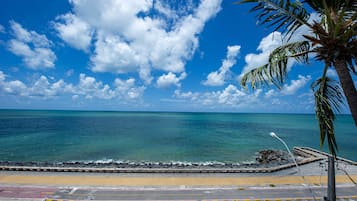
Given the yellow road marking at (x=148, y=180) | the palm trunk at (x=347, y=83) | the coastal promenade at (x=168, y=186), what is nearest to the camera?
the palm trunk at (x=347, y=83)

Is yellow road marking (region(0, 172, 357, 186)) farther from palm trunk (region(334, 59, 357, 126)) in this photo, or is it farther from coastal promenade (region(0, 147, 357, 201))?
palm trunk (region(334, 59, 357, 126))

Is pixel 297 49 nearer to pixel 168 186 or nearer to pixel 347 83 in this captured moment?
pixel 347 83

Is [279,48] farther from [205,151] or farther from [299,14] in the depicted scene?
[205,151]

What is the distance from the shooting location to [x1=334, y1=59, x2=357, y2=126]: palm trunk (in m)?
3.37

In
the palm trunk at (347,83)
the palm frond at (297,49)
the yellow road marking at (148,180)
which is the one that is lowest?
the yellow road marking at (148,180)

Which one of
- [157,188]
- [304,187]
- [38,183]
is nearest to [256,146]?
[304,187]

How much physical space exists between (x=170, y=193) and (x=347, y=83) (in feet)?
47.5

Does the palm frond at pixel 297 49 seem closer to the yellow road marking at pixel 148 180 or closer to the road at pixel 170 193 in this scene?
the road at pixel 170 193

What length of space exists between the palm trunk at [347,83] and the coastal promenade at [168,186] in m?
12.8

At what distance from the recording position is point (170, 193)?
14.3 metres

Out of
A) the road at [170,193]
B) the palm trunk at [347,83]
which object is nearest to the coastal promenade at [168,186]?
the road at [170,193]

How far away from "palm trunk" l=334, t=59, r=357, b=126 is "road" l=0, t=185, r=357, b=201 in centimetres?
1272

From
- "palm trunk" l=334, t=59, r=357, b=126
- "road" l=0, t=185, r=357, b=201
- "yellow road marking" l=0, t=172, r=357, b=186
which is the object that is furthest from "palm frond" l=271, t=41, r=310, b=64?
"yellow road marking" l=0, t=172, r=357, b=186

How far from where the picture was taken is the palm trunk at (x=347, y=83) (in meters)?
3.37
